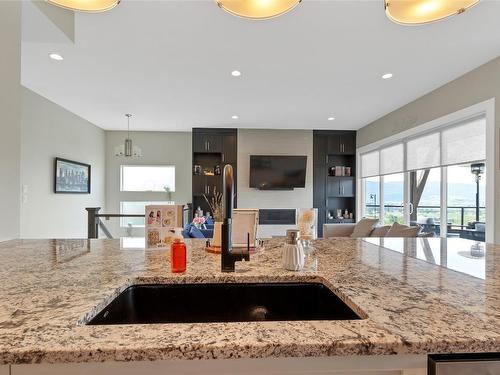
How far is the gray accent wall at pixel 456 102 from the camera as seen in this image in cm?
289

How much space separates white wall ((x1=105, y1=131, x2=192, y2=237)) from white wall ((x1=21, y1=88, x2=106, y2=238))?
2.19 feet

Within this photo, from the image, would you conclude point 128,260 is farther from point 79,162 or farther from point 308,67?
point 79,162

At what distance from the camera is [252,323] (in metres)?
0.61

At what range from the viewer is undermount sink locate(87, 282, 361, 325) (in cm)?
95

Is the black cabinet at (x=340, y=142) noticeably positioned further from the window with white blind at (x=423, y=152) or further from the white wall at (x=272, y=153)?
the window with white blind at (x=423, y=152)

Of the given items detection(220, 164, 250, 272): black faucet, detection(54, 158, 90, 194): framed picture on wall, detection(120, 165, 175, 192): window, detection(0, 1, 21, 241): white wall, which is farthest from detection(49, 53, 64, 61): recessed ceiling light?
detection(120, 165, 175, 192): window

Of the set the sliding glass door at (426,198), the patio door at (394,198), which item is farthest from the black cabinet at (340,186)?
the sliding glass door at (426,198)

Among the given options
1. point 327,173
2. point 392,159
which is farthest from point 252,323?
point 327,173

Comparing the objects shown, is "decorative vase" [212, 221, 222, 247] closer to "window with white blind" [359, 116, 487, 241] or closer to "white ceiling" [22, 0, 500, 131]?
"white ceiling" [22, 0, 500, 131]

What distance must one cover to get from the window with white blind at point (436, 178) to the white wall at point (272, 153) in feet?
5.07

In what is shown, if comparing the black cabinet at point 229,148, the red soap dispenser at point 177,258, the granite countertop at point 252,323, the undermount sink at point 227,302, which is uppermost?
the black cabinet at point 229,148

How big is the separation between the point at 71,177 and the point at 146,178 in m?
1.75

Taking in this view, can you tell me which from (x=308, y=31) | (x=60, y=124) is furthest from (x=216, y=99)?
(x=60, y=124)

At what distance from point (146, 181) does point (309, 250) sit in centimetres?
581
